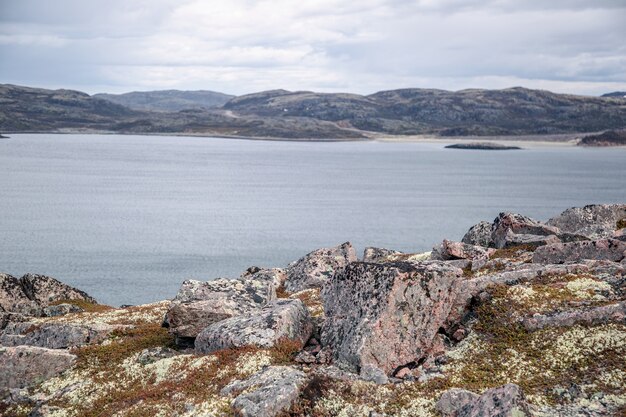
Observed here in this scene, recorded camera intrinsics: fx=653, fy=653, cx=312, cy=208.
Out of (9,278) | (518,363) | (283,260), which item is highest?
(518,363)

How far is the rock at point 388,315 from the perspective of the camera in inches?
757

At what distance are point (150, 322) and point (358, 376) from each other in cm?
1324

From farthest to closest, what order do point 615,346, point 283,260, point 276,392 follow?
point 283,260 → point 615,346 → point 276,392

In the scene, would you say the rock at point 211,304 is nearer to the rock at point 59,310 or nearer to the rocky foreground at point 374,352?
the rocky foreground at point 374,352

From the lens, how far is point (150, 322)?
2858 centimetres

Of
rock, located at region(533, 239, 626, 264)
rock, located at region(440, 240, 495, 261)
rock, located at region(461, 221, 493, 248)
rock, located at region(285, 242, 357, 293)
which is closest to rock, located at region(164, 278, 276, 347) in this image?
rock, located at region(285, 242, 357, 293)

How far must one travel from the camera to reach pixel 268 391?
57.0 feet

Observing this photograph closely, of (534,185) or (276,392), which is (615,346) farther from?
(534,185)

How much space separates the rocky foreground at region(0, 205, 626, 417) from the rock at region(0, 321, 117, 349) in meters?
0.06

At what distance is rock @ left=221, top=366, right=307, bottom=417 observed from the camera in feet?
55.1

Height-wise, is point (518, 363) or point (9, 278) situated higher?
point (518, 363)

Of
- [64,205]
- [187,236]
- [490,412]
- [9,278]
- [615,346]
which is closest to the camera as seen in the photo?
[490,412]

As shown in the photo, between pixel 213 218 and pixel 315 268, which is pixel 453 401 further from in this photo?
pixel 213 218

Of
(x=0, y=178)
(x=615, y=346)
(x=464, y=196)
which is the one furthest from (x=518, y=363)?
(x=0, y=178)
